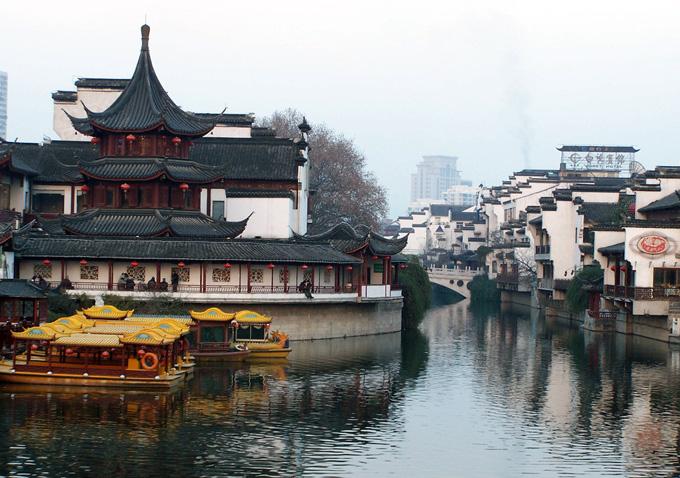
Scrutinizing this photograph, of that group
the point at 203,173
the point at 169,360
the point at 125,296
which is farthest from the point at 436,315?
the point at 169,360

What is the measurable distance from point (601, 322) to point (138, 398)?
4305 centimetres

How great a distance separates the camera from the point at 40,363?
42.2m

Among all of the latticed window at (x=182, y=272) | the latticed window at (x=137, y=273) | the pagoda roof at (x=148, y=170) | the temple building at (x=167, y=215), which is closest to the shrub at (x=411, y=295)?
the temple building at (x=167, y=215)

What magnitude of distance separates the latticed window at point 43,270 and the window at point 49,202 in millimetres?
16430

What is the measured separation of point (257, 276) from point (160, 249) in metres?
5.27

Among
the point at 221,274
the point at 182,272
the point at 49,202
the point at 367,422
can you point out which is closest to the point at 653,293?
the point at 221,274

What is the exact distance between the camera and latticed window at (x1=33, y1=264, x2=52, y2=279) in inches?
2373

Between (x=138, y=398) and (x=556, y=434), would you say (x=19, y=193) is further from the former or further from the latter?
(x=556, y=434)

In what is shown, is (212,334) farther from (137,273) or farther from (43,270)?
(43,270)

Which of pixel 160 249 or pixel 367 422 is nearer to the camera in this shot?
pixel 367 422

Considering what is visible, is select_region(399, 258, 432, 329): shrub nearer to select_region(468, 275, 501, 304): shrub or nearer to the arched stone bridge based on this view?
select_region(468, 275, 501, 304): shrub

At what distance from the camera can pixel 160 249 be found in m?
59.9

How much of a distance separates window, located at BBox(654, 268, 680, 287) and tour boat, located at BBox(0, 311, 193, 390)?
34.7 metres

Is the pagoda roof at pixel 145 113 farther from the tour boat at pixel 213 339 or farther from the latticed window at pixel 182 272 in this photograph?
the tour boat at pixel 213 339
